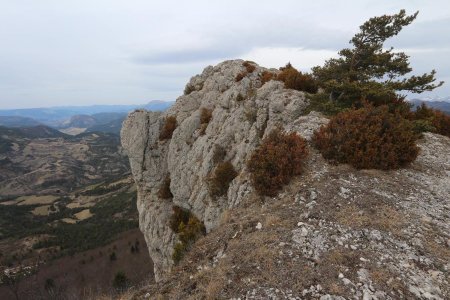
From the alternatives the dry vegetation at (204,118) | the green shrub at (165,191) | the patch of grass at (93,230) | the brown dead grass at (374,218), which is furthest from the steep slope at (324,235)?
the patch of grass at (93,230)

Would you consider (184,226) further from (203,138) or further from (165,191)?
(203,138)

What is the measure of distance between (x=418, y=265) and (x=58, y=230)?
180 metres

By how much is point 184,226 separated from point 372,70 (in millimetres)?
17786

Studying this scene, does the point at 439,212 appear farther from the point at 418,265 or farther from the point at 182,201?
the point at 182,201

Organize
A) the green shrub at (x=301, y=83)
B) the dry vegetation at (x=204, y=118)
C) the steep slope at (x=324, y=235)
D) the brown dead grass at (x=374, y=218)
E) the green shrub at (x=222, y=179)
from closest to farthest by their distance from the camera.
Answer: the steep slope at (x=324, y=235) < the brown dead grass at (x=374, y=218) < the green shrub at (x=222, y=179) < the green shrub at (x=301, y=83) < the dry vegetation at (x=204, y=118)

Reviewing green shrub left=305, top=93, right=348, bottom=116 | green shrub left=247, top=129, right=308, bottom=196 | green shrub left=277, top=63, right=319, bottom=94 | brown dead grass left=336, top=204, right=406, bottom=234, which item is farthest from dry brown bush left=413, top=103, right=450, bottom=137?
brown dead grass left=336, top=204, right=406, bottom=234

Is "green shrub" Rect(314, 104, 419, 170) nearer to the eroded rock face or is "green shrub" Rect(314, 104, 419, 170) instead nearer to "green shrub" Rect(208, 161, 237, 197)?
the eroded rock face

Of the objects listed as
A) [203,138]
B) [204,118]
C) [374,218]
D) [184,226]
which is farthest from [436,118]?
[184,226]

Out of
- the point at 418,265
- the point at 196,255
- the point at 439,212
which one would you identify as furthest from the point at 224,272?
the point at 439,212

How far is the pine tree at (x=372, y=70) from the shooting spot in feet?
61.4

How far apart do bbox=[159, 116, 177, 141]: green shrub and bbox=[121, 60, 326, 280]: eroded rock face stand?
1.59 feet

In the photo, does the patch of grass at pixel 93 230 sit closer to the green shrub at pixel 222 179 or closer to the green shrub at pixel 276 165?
the green shrub at pixel 222 179

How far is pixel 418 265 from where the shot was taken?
31.5 ft

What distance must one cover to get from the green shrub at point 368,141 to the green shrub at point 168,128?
1979 centimetres
